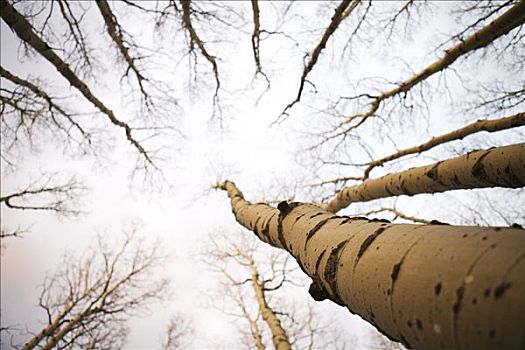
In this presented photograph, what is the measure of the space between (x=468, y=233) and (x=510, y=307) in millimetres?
247

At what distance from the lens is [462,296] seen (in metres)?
0.54

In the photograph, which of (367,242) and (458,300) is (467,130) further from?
(458,300)

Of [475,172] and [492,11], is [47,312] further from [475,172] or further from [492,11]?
[492,11]

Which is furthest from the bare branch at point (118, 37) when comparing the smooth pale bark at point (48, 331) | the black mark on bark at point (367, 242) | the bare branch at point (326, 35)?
the smooth pale bark at point (48, 331)

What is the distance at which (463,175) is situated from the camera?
2.59m

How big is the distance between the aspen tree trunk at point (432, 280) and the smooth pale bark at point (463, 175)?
72.7 inches

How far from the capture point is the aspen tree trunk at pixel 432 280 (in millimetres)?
486

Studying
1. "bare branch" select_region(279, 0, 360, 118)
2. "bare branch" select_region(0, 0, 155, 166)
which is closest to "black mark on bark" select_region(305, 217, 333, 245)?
"bare branch" select_region(279, 0, 360, 118)

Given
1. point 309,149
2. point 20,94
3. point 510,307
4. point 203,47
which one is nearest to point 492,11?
point 309,149

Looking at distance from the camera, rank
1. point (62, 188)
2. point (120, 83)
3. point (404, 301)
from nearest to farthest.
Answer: point (404, 301) → point (120, 83) → point (62, 188)

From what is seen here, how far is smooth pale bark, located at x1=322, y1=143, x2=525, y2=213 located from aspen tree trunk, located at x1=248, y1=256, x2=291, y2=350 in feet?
10.3

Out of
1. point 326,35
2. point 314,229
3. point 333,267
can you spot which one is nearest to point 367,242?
point 333,267

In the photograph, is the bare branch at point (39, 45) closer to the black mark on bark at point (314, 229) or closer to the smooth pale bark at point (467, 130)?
the black mark on bark at point (314, 229)

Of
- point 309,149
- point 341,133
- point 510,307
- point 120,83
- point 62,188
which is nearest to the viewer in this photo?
point 510,307
